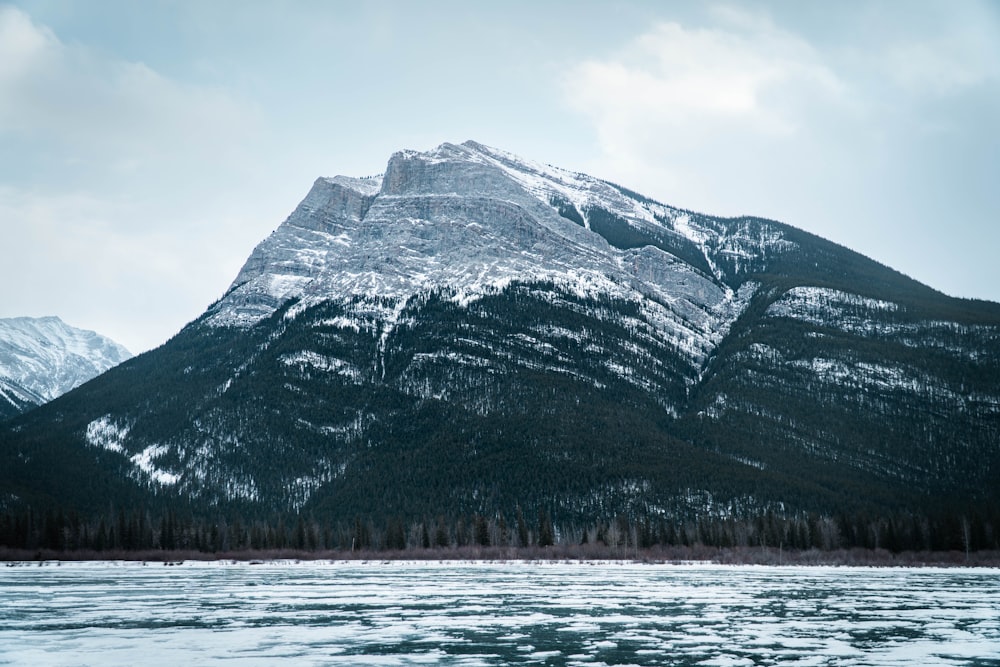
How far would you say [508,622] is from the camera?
51.6 m

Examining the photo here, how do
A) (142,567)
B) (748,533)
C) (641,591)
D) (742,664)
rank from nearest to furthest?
(742,664) < (641,591) < (142,567) < (748,533)

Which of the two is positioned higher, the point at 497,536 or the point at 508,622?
the point at 497,536

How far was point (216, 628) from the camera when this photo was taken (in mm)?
49312

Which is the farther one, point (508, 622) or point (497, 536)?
point (497, 536)

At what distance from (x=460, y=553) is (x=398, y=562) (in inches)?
604

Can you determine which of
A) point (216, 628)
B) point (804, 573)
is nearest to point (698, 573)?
point (804, 573)

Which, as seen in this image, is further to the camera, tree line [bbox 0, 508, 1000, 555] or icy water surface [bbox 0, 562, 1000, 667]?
tree line [bbox 0, 508, 1000, 555]

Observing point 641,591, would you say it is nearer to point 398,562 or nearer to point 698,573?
point 698,573

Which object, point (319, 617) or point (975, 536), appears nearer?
point (319, 617)

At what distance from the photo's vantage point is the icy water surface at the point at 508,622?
3912 cm

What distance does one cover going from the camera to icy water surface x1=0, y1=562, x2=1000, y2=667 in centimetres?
3912

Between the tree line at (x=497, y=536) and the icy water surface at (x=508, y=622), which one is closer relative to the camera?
the icy water surface at (x=508, y=622)

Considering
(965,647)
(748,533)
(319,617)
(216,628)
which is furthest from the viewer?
(748,533)

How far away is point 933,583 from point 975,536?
54287 mm
